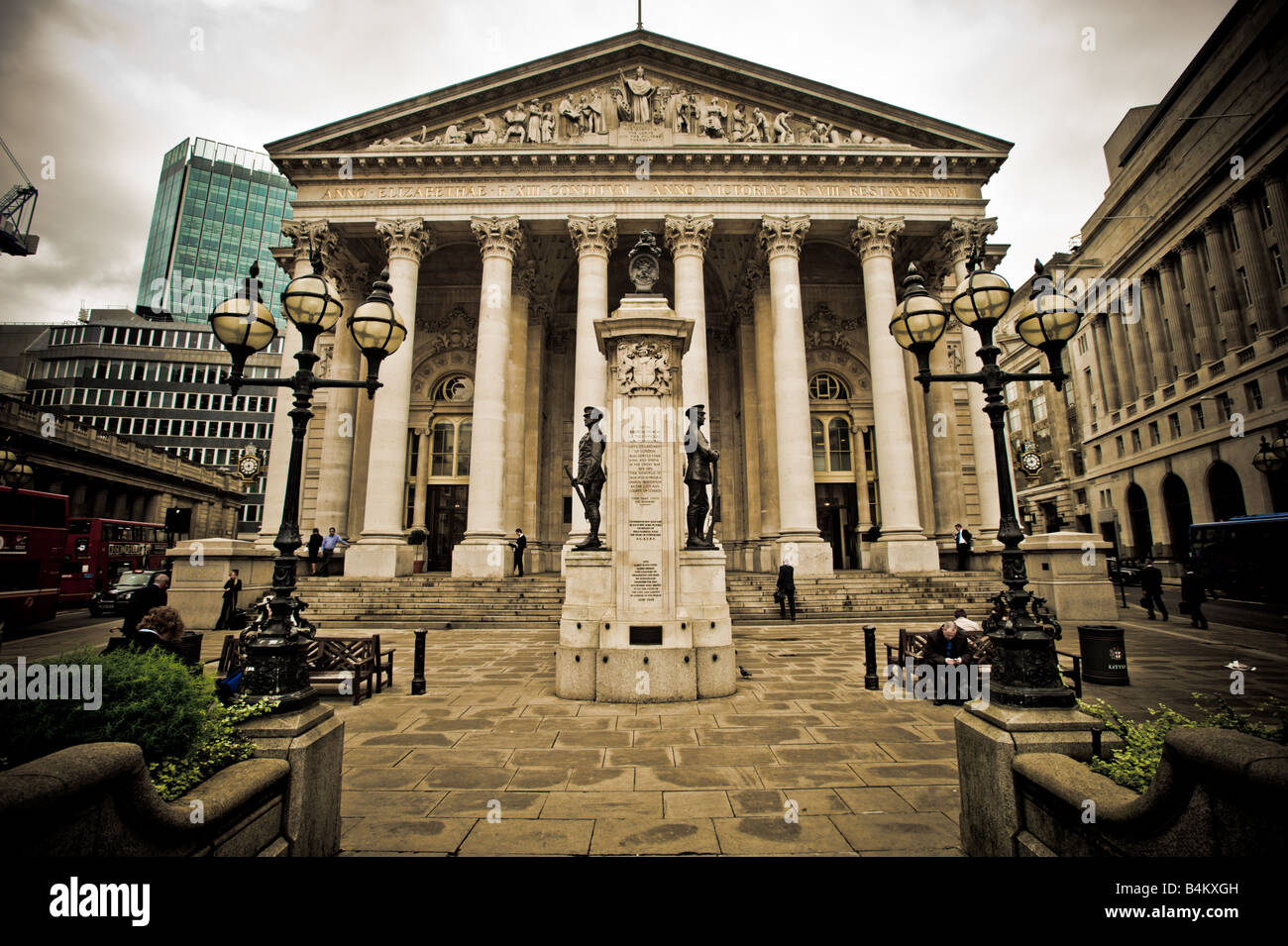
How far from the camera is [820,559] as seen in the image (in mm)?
21797

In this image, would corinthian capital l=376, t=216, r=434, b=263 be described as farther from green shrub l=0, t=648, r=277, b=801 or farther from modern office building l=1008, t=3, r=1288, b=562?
modern office building l=1008, t=3, r=1288, b=562

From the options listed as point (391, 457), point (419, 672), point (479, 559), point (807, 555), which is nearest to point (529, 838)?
point (419, 672)

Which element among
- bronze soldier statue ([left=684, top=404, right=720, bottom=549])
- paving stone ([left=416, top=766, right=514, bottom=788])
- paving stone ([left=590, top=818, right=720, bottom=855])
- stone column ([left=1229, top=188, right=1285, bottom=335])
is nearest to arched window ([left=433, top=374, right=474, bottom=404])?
bronze soldier statue ([left=684, top=404, right=720, bottom=549])

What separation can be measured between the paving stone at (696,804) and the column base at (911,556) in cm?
1910

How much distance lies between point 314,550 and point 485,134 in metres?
19.2

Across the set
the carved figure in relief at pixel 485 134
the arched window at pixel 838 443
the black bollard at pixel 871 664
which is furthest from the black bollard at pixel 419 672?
the arched window at pixel 838 443

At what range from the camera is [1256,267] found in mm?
33781

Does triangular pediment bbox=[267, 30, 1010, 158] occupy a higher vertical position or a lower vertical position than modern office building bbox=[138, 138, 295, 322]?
lower

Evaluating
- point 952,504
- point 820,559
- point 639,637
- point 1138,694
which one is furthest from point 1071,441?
point 639,637

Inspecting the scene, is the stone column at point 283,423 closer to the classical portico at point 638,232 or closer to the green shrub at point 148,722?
the classical portico at point 638,232

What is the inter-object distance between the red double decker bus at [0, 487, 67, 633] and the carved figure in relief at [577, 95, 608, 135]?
25.0 meters

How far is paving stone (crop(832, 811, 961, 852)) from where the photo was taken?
4.01 meters
